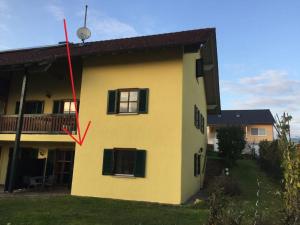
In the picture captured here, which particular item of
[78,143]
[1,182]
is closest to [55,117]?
[78,143]

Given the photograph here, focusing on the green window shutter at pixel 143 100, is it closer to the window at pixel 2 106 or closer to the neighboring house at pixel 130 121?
the neighboring house at pixel 130 121

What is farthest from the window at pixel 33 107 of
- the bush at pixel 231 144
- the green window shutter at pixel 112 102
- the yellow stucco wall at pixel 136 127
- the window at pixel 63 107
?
the bush at pixel 231 144

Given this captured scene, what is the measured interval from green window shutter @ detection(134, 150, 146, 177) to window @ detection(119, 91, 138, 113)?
2.05 metres

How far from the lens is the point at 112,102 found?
15.5 metres

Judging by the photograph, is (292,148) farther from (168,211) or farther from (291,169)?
(168,211)

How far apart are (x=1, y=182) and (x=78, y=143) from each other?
773cm

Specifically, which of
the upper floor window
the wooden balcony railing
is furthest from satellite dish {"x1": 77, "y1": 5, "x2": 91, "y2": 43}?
the upper floor window

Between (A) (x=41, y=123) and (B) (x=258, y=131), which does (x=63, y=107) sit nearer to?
(A) (x=41, y=123)

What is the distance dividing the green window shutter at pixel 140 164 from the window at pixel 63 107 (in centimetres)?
561

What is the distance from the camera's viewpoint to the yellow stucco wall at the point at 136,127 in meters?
14.0

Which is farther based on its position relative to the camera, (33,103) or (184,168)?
(33,103)

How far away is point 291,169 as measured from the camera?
18.2 feet

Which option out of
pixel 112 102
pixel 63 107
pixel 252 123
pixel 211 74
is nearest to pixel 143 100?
pixel 112 102

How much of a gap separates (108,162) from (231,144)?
1195 centimetres
